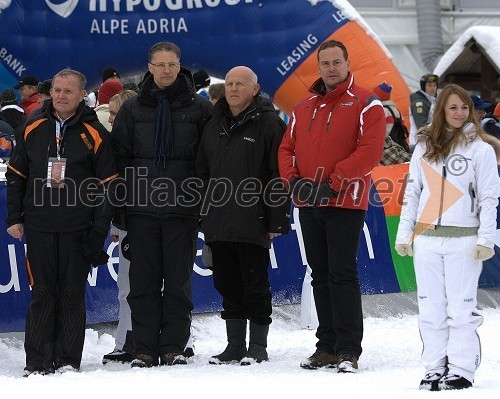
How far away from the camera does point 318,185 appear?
229 inches

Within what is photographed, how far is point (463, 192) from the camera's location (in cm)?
533

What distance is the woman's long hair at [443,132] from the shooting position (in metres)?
5.41

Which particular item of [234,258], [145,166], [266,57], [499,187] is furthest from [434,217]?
[266,57]

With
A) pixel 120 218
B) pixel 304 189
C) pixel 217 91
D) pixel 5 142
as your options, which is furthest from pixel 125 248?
pixel 5 142

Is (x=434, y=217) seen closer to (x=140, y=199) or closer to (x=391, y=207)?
(x=140, y=199)

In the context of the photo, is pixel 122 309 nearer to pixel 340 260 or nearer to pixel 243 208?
pixel 243 208

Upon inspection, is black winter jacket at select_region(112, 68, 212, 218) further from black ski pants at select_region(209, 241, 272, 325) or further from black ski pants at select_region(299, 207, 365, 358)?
black ski pants at select_region(299, 207, 365, 358)

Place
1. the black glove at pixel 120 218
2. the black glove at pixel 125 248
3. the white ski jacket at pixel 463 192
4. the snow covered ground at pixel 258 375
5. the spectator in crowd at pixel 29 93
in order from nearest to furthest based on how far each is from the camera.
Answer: the snow covered ground at pixel 258 375, the white ski jacket at pixel 463 192, the black glove at pixel 120 218, the black glove at pixel 125 248, the spectator in crowd at pixel 29 93

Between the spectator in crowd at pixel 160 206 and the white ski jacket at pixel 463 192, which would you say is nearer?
the white ski jacket at pixel 463 192

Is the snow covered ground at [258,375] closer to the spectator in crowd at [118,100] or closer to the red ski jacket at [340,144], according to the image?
the red ski jacket at [340,144]

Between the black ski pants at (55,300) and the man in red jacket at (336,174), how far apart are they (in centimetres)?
132

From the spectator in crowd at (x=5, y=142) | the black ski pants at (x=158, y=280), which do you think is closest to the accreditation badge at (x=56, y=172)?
the black ski pants at (x=158, y=280)

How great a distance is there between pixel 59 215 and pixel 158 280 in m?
0.73

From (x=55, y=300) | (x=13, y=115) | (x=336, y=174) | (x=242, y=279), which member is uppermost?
(x=13, y=115)
